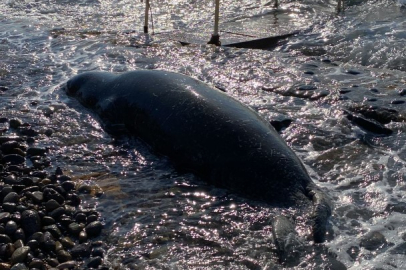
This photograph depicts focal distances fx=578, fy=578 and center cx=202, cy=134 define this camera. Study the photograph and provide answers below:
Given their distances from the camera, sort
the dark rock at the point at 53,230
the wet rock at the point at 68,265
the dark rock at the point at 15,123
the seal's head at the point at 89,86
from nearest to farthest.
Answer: the wet rock at the point at 68,265 → the dark rock at the point at 53,230 → the dark rock at the point at 15,123 → the seal's head at the point at 89,86

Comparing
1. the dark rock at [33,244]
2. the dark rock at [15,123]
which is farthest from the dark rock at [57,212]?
the dark rock at [15,123]

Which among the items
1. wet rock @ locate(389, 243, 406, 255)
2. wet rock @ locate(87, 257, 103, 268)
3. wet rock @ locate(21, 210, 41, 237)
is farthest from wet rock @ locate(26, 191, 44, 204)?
wet rock @ locate(389, 243, 406, 255)

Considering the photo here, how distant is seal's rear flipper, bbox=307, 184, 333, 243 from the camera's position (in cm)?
530

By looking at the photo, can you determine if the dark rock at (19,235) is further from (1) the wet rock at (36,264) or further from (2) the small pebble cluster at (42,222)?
(1) the wet rock at (36,264)

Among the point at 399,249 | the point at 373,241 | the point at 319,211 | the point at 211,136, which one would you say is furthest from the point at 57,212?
the point at 399,249

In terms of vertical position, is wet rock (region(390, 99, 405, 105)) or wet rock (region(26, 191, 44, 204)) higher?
wet rock (region(390, 99, 405, 105))

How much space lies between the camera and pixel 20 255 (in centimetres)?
509

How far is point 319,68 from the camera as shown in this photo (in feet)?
33.7

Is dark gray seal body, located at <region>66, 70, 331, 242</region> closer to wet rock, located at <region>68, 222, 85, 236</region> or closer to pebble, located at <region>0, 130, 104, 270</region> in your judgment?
pebble, located at <region>0, 130, 104, 270</region>

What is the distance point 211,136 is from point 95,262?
2.14 metres

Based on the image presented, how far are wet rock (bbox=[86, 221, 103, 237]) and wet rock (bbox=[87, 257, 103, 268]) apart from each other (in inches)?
18.1

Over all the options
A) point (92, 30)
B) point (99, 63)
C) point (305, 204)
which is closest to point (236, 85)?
point (99, 63)

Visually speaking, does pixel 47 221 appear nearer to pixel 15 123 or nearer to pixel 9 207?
pixel 9 207

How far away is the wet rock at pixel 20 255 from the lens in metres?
5.07
